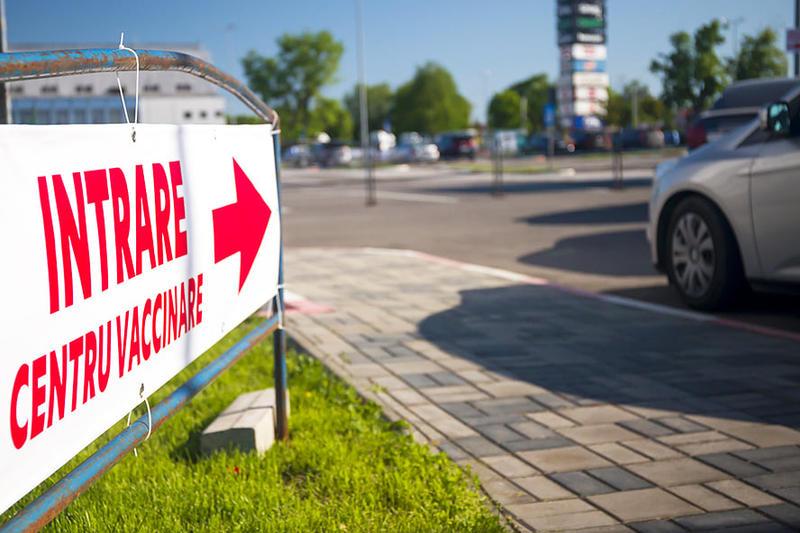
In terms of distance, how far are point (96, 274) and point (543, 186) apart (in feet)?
87.8

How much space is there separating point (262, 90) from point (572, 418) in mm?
120466

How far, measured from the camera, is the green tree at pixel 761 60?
63.9 feet

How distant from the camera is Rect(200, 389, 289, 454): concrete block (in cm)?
437

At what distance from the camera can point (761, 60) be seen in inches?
771

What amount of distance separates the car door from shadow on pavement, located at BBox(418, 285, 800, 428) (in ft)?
1.67

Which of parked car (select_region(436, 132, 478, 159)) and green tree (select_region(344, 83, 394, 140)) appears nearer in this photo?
parked car (select_region(436, 132, 478, 159))

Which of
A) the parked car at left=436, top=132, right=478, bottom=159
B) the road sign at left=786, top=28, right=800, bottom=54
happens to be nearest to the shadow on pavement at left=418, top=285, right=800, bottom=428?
the road sign at left=786, top=28, right=800, bottom=54

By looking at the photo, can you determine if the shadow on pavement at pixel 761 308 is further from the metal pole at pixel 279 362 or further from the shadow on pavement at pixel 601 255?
the metal pole at pixel 279 362

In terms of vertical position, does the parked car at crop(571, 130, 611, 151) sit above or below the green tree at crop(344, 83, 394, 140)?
below

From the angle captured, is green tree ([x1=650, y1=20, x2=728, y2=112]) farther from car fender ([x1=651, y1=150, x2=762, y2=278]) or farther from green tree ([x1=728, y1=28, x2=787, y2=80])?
car fender ([x1=651, y1=150, x2=762, y2=278])

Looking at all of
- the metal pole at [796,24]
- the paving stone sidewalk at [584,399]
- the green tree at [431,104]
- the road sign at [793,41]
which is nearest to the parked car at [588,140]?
the metal pole at [796,24]

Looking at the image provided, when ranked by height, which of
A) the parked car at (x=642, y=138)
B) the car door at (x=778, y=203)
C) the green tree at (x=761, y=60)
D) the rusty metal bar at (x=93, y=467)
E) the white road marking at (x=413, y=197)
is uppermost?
the green tree at (x=761, y=60)

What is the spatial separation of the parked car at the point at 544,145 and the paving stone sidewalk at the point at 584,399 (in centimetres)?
5623

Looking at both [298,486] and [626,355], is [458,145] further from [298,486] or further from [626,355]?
[298,486]
